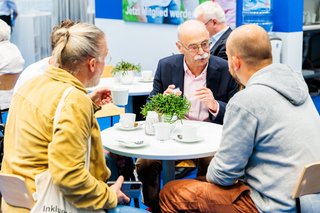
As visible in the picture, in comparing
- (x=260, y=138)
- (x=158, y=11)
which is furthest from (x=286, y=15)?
(x=260, y=138)

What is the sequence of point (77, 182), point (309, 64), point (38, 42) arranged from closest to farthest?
point (77, 182)
point (309, 64)
point (38, 42)

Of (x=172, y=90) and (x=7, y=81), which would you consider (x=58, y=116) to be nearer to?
(x=172, y=90)

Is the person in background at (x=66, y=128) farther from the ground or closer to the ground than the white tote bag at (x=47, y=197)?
farther from the ground

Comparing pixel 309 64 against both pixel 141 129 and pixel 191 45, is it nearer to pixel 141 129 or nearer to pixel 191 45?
pixel 191 45

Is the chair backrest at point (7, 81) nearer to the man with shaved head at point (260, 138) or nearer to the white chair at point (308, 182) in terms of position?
the man with shaved head at point (260, 138)

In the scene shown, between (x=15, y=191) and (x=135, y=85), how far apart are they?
235cm

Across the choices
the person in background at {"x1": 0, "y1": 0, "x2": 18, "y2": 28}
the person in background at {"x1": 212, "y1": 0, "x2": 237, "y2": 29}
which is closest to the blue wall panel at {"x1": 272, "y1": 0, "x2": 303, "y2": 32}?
the person in background at {"x1": 212, "y1": 0, "x2": 237, "y2": 29}

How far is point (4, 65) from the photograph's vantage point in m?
4.57

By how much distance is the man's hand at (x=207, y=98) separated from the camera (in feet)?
10.00

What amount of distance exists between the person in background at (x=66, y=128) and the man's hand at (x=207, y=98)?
→ 3.23 feet

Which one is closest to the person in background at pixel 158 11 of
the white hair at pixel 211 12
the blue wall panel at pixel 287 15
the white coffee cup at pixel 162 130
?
the blue wall panel at pixel 287 15

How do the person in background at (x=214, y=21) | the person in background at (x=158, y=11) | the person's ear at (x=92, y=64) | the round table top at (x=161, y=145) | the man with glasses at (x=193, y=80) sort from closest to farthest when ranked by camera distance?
the person's ear at (x=92, y=64)
the round table top at (x=161, y=145)
the man with glasses at (x=193, y=80)
the person in background at (x=214, y=21)
the person in background at (x=158, y=11)

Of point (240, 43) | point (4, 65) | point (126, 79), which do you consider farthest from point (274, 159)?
point (4, 65)

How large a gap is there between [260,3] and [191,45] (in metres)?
2.05
